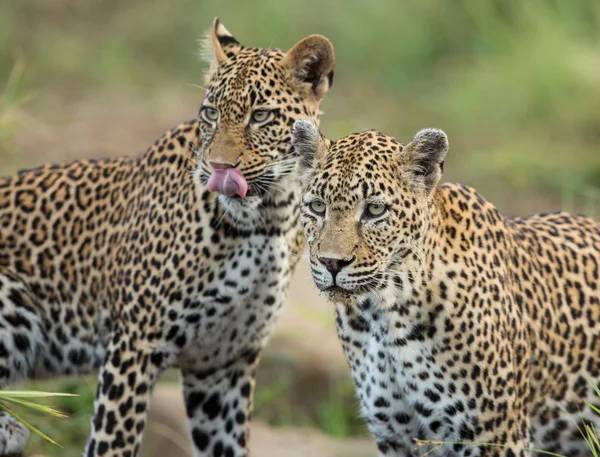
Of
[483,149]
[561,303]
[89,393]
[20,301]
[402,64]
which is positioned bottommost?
[89,393]

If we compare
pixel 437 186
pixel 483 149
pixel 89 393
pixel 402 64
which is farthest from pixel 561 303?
pixel 402 64

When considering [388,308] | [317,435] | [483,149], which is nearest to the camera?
[388,308]

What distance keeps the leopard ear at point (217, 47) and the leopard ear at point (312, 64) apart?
425mm

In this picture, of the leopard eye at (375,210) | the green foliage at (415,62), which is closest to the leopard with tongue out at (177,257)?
the leopard eye at (375,210)

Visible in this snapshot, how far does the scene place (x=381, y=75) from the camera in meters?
19.8

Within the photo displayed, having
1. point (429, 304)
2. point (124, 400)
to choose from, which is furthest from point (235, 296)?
point (429, 304)

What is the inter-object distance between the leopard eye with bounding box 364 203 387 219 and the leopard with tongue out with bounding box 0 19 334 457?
1084 millimetres

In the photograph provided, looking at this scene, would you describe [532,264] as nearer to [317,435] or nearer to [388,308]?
[388,308]

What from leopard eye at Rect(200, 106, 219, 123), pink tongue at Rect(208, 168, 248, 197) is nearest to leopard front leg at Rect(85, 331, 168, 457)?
pink tongue at Rect(208, 168, 248, 197)

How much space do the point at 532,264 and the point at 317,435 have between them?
121 inches

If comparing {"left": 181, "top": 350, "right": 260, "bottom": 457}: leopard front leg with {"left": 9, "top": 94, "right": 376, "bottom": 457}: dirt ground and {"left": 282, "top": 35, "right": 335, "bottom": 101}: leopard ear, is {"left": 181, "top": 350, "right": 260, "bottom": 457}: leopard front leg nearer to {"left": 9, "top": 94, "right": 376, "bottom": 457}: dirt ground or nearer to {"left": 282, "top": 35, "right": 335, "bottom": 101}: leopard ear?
{"left": 9, "top": 94, "right": 376, "bottom": 457}: dirt ground

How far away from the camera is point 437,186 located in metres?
6.70

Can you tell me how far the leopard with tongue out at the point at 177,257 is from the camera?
23.8ft

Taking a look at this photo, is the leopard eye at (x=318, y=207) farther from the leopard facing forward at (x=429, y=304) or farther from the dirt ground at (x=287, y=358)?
the dirt ground at (x=287, y=358)
